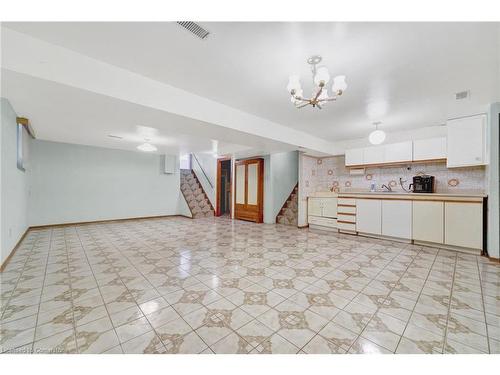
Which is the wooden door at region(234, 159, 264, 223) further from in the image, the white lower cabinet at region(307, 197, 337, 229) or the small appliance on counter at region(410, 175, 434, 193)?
the small appliance on counter at region(410, 175, 434, 193)

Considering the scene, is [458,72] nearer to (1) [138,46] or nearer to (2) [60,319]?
(1) [138,46]

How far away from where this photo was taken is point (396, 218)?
4.38 metres

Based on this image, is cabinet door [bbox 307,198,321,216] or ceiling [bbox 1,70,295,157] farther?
cabinet door [bbox 307,198,321,216]

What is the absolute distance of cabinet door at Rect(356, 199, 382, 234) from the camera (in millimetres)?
4641

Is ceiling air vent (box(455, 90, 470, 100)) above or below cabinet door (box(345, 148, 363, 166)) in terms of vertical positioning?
above

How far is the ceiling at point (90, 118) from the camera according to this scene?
7.48 feet

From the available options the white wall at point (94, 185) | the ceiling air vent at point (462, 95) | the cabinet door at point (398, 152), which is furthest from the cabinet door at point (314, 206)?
the white wall at point (94, 185)

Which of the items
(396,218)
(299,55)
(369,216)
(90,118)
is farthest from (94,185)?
(396,218)

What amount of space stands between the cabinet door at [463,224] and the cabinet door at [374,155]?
1.64 meters

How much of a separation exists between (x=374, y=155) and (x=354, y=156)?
18.4 inches

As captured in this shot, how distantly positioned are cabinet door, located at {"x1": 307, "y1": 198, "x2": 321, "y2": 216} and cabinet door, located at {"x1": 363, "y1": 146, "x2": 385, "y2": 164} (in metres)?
1.60

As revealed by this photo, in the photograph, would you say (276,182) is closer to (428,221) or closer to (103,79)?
(428,221)

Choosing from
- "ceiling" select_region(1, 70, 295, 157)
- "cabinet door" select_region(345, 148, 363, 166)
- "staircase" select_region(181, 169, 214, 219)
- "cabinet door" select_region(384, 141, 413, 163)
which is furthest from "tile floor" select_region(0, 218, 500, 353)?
"staircase" select_region(181, 169, 214, 219)

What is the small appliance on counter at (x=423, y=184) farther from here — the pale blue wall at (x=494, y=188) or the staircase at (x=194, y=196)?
the staircase at (x=194, y=196)
